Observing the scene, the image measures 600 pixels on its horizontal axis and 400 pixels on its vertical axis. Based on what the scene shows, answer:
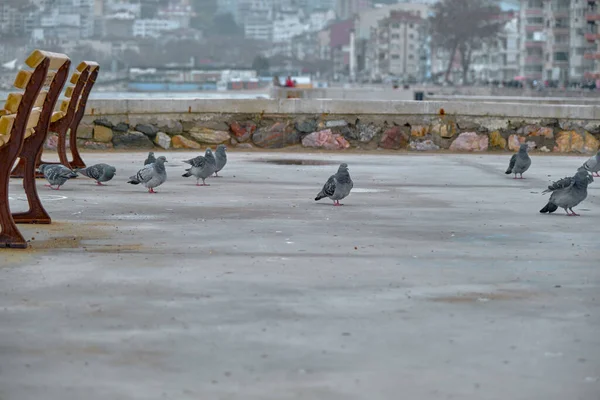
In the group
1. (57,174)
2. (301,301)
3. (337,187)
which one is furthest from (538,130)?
(301,301)

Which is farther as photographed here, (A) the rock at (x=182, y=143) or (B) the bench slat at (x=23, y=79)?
(A) the rock at (x=182, y=143)

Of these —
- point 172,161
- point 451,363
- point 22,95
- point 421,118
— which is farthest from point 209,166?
point 451,363

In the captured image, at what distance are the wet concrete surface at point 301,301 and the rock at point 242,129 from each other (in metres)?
9.14

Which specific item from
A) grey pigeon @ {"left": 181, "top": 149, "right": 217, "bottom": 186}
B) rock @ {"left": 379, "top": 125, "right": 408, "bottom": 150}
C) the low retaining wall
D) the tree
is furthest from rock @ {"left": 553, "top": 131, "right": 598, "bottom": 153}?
the tree

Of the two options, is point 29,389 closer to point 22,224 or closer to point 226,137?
point 22,224

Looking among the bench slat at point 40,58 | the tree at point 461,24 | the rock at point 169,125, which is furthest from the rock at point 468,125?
the tree at point 461,24

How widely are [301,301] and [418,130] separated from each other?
15.0 metres

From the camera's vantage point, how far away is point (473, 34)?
19038 centimetres

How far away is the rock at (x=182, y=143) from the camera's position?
22.1 metres

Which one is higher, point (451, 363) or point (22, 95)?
point (22, 95)

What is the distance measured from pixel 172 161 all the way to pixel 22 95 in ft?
31.9

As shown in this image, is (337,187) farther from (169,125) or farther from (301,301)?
(169,125)

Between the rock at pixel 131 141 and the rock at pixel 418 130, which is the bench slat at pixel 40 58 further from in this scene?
the rock at pixel 418 130

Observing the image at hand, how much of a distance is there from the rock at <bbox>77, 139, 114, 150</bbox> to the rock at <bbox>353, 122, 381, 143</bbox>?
3.64m
